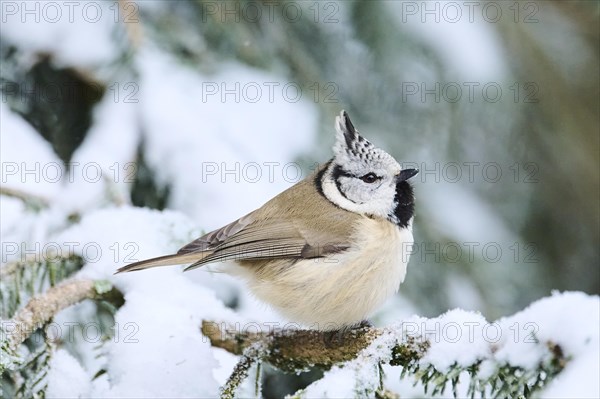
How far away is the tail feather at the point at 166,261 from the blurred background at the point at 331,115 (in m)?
0.30

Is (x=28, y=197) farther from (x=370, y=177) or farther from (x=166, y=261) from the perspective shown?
(x=370, y=177)

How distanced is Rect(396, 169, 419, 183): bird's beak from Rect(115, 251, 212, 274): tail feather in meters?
0.70

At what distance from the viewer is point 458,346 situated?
137 centimetres

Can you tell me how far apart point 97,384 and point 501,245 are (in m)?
1.75

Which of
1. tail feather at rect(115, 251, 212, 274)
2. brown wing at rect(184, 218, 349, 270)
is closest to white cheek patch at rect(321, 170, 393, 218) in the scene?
brown wing at rect(184, 218, 349, 270)

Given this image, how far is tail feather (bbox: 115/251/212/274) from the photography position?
6.33 ft

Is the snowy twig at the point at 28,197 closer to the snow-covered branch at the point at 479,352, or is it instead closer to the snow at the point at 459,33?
Result: the snow-covered branch at the point at 479,352

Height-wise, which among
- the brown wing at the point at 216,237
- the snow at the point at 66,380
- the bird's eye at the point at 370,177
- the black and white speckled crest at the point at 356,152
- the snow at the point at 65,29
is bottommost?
the snow at the point at 66,380

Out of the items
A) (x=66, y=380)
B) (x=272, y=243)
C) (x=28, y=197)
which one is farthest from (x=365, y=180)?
(x=66, y=380)

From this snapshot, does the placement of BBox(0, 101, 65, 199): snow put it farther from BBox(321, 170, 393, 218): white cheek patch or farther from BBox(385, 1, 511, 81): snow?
BBox(385, 1, 511, 81): snow

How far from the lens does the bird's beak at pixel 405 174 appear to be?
2426 millimetres

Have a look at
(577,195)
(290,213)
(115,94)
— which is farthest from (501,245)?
(115,94)

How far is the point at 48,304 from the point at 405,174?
1.22 m

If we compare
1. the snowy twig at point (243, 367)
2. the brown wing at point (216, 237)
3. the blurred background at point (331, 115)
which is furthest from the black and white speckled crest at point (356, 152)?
the snowy twig at point (243, 367)
